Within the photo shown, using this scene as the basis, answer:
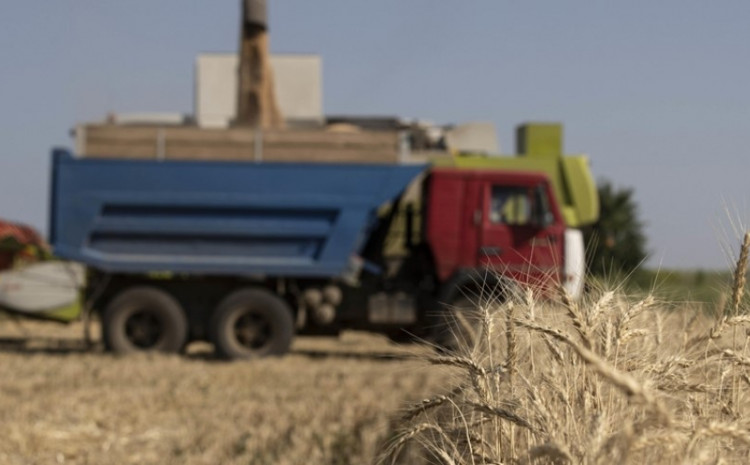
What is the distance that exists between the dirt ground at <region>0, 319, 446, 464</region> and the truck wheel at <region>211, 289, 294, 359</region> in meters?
0.28

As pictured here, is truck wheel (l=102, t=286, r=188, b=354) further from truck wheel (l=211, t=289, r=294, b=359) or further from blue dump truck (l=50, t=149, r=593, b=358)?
truck wheel (l=211, t=289, r=294, b=359)

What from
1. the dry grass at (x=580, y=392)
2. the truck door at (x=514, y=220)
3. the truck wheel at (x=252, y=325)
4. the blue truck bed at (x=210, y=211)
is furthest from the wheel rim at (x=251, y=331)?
the dry grass at (x=580, y=392)

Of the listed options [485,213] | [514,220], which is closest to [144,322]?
[485,213]

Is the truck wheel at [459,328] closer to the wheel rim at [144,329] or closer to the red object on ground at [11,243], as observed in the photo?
the wheel rim at [144,329]

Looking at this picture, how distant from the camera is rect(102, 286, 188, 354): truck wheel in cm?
1187

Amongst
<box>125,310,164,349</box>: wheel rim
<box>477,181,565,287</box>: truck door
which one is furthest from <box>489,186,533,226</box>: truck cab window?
<box>125,310,164,349</box>: wheel rim

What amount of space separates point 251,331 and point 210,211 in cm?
141

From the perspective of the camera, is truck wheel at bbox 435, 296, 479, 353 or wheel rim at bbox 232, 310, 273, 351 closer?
truck wheel at bbox 435, 296, 479, 353

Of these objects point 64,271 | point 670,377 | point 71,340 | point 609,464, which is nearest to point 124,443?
point 670,377

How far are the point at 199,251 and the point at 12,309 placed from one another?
266 centimetres

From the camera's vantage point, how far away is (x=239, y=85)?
13.0 m

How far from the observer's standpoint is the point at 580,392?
178 centimetres

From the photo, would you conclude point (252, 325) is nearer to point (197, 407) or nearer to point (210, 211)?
point (210, 211)

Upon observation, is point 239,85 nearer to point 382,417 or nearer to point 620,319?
point 382,417
